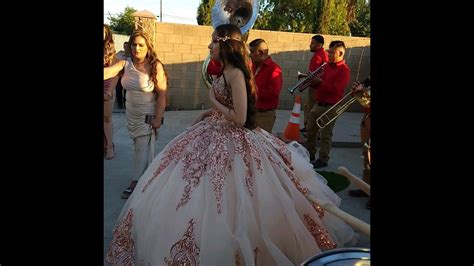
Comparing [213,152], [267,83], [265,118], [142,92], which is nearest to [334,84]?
[267,83]

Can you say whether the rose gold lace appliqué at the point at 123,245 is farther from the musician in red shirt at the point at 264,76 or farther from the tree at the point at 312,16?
the tree at the point at 312,16

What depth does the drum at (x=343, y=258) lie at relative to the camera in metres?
1.18

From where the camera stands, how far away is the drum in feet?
3.86

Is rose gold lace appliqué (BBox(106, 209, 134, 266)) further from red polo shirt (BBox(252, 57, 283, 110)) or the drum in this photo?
red polo shirt (BBox(252, 57, 283, 110))

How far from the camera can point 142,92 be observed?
4.11m

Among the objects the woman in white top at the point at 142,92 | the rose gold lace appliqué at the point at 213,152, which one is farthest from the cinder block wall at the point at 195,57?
the rose gold lace appliqué at the point at 213,152

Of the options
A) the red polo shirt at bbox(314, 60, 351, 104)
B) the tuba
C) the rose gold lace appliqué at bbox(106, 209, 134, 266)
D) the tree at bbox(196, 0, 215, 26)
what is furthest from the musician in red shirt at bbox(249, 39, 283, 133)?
the tree at bbox(196, 0, 215, 26)

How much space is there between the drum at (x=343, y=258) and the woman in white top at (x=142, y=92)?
319 cm

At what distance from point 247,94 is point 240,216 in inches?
34.0

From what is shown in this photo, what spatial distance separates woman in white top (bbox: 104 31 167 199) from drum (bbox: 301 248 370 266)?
3186 millimetres
